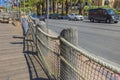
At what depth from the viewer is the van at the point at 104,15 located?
49.2 meters

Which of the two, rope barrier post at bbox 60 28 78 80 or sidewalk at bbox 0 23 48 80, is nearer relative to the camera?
rope barrier post at bbox 60 28 78 80

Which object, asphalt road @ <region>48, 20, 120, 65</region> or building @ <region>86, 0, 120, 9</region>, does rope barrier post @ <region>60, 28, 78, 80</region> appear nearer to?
asphalt road @ <region>48, 20, 120, 65</region>

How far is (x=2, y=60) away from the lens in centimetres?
1034

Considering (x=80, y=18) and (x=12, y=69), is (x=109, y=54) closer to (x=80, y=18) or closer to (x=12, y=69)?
(x=12, y=69)

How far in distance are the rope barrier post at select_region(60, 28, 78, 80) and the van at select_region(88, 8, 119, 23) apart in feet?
142

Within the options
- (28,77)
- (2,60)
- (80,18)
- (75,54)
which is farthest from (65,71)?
(80,18)

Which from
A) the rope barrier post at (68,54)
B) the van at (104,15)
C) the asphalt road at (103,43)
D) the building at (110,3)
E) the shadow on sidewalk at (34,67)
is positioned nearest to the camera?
the rope barrier post at (68,54)

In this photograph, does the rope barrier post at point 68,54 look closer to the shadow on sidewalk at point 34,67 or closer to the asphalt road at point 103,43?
the shadow on sidewalk at point 34,67

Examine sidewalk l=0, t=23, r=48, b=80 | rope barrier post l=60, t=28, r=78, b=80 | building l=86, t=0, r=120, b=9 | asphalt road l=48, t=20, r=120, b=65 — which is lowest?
asphalt road l=48, t=20, r=120, b=65

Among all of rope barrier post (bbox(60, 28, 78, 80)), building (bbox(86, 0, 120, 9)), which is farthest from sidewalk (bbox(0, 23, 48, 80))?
building (bbox(86, 0, 120, 9))

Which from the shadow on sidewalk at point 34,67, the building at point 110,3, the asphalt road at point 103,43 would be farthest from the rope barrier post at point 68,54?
the building at point 110,3

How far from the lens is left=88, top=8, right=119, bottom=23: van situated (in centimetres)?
4917

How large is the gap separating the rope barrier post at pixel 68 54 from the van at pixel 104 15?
43319 mm

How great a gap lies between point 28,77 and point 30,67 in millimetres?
1305
